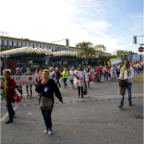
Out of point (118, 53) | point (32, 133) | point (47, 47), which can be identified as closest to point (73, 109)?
point (32, 133)

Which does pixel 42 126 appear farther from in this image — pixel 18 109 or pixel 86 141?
pixel 18 109

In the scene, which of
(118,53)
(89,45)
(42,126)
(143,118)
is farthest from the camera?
(118,53)

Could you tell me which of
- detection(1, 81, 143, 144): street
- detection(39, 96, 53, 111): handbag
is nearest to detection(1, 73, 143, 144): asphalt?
detection(1, 81, 143, 144): street

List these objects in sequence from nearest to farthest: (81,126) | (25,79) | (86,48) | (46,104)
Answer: (46,104)
(81,126)
(25,79)
(86,48)

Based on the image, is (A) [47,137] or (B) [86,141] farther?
(A) [47,137]

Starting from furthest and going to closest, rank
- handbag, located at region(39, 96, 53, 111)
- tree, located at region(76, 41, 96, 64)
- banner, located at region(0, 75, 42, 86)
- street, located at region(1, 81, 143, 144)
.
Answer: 1. tree, located at region(76, 41, 96, 64)
2. banner, located at region(0, 75, 42, 86)
3. handbag, located at region(39, 96, 53, 111)
4. street, located at region(1, 81, 143, 144)

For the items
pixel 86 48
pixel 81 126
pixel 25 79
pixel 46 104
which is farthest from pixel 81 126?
pixel 86 48

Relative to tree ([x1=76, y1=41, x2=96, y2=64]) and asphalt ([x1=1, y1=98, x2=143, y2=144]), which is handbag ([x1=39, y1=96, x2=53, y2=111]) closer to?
asphalt ([x1=1, y1=98, x2=143, y2=144])

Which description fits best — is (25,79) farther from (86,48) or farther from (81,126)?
(86,48)

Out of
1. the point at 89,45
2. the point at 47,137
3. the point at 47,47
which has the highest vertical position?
the point at 89,45

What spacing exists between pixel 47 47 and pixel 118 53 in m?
59.2

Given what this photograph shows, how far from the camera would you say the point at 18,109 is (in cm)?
625

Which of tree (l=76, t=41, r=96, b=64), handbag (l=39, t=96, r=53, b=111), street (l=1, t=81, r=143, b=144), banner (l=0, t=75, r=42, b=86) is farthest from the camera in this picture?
tree (l=76, t=41, r=96, b=64)

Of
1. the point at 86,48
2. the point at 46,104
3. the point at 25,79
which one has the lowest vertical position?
the point at 46,104
